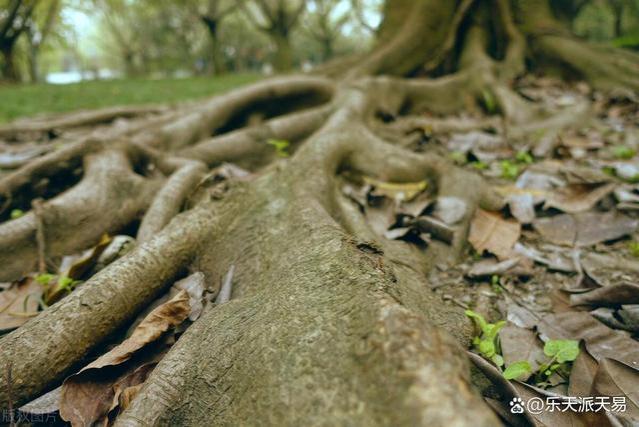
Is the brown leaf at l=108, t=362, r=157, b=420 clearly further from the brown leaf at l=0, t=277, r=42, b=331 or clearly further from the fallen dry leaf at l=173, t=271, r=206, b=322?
the brown leaf at l=0, t=277, r=42, b=331

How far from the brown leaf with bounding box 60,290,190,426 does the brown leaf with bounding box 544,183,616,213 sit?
2126mm

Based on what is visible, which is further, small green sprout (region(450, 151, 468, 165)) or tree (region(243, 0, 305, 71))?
tree (region(243, 0, 305, 71))

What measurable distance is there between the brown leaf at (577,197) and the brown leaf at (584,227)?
0.19 ft

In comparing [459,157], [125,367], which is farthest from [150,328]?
[459,157]

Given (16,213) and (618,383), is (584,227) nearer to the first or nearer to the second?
(618,383)

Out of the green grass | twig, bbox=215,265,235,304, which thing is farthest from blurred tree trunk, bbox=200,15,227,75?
twig, bbox=215,265,235,304

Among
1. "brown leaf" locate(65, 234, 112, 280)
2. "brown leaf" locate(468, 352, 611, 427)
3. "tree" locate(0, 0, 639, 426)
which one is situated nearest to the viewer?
"tree" locate(0, 0, 639, 426)

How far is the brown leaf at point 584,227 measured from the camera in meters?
2.08

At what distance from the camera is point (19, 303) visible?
176 centimetres

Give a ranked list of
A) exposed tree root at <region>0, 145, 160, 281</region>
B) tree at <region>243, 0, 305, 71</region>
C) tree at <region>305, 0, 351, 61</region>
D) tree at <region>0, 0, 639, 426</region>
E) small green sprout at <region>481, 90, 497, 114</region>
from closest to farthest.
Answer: tree at <region>0, 0, 639, 426</region> < exposed tree root at <region>0, 145, 160, 281</region> < small green sprout at <region>481, 90, 497, 114</region> < tree at <region>243, 0, 305, 71</region> < tree at <region>305, 0, 351, 61</region>

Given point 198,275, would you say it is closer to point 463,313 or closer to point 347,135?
point 463,313

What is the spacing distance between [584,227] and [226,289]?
187 centimetres

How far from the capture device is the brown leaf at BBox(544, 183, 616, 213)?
90.9 inches

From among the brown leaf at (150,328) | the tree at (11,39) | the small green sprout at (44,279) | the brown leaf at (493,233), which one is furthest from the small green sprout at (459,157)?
the tree at (11,39)
